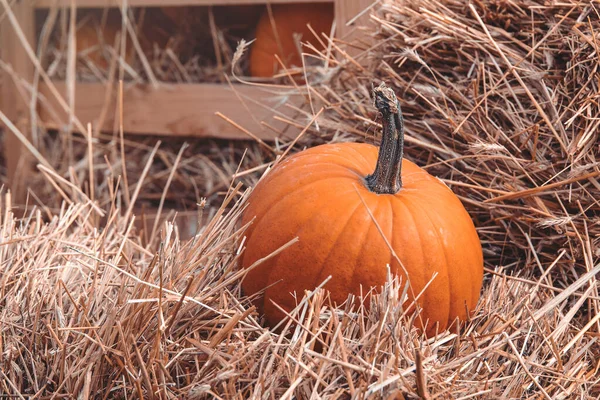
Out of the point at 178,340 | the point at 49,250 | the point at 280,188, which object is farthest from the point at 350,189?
the point at 49,250

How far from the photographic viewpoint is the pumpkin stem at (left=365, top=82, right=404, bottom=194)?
1382 millimetres

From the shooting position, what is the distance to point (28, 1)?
3020 mm

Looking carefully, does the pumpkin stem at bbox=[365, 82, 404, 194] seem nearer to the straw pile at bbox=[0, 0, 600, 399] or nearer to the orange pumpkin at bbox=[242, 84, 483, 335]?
the orange pumpkin at bbox=[242, 84, 483, 335]

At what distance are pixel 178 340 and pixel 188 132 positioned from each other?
1641mm

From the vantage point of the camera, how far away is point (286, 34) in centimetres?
294

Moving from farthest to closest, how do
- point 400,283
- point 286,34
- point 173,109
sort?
point 286,34, point 173,109, point 400,283

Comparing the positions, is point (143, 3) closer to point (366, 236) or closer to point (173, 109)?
point (173, 109)

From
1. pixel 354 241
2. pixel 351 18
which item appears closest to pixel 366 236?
pixel 354 241

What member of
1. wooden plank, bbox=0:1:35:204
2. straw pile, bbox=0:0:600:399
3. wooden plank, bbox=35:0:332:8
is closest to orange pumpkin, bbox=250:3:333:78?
wooden plank, bbox=35:0:332:8

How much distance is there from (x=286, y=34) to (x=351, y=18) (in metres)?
0.68

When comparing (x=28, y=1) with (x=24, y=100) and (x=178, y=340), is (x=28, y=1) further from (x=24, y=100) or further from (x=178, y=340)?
(x=178, y=340)

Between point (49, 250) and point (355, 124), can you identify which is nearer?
point (49, 250)

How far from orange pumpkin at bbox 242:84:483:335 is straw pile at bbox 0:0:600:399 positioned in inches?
2.1

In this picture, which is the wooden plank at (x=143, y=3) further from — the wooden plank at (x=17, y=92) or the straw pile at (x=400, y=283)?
the straw pile at (x=400, y=283)
